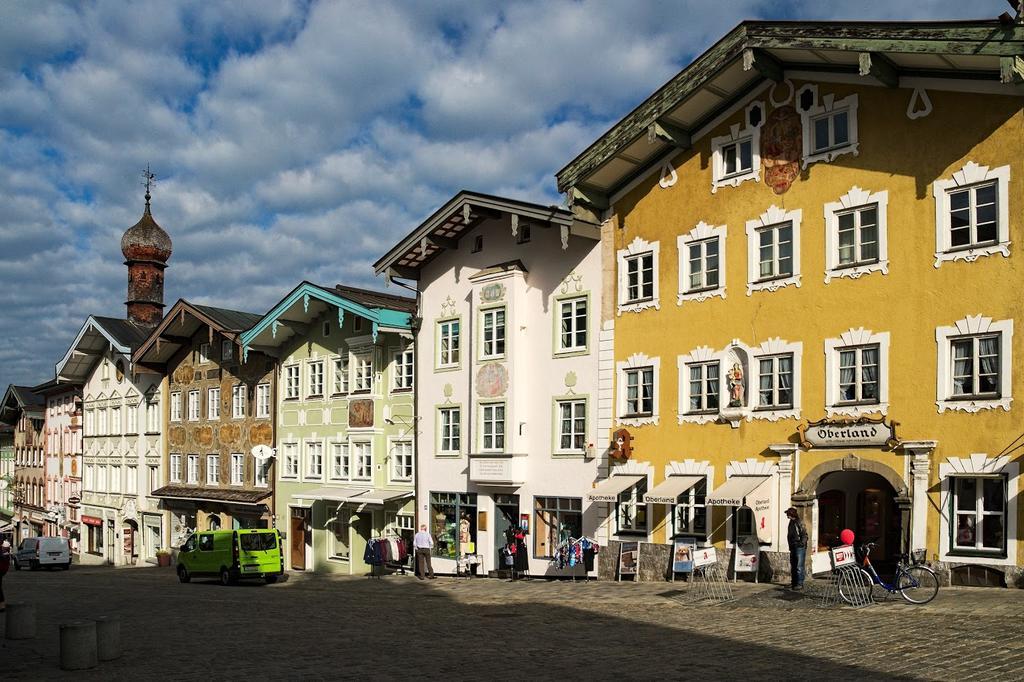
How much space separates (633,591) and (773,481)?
425cm

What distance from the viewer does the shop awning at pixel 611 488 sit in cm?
2853

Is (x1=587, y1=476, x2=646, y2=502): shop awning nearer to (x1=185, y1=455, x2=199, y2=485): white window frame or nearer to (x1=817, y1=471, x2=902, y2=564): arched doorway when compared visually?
(x1=817, y1=471, x2=902, y2=564): arched doorway

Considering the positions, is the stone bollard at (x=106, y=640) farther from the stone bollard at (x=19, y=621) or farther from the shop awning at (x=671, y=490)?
the shop awning at (x=671, y=490)

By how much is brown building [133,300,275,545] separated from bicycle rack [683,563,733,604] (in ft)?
76.8

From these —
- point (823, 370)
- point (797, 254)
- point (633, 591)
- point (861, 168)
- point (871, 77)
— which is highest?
point (871, 77)

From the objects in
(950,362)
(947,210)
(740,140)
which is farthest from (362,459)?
(947,210)

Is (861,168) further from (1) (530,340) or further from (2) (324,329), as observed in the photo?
(2) (324,329)

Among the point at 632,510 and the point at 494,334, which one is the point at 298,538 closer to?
the point at 494,334

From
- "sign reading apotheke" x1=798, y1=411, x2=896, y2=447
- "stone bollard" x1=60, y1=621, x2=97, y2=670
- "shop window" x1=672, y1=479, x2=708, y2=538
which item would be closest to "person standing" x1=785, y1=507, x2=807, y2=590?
"sign reading apotheke" x1=798, y1=411, x2=896, y2=447

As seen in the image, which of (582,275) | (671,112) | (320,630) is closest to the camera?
(320,630)

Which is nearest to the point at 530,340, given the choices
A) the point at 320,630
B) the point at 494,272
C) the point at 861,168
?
the point at 494,272

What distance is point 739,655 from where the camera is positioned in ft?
51.9

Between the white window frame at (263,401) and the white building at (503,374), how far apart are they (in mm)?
11038

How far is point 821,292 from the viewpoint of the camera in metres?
25.1
